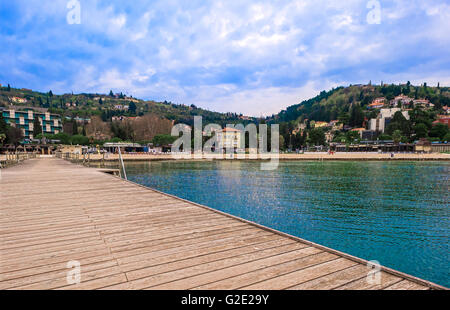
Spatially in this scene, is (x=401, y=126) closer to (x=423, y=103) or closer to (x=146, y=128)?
(x=423, y=103)

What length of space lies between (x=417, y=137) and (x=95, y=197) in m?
140

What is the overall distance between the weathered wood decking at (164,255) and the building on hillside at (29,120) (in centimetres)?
11305

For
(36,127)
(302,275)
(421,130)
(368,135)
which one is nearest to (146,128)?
(36,127)

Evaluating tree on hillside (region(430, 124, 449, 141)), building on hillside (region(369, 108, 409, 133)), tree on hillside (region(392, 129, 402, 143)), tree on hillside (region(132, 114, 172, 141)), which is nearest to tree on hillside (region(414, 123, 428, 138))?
tree on hillside (region(430, 124, 449, 141))

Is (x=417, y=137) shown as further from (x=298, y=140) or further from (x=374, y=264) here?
(x=374, y=264)

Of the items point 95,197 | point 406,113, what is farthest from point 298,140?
point 95,197

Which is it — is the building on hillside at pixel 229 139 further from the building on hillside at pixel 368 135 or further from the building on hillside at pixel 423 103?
the building on hillside at pixel 423 103

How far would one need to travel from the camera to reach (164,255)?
12.4ft

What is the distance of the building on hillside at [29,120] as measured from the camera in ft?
321

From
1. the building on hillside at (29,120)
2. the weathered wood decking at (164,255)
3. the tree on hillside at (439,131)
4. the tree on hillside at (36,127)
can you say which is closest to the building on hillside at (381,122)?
the tree on hillside at (439,131)

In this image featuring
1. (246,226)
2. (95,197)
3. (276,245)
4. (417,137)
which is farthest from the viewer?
(417,137)

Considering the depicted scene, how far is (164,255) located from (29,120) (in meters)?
123
